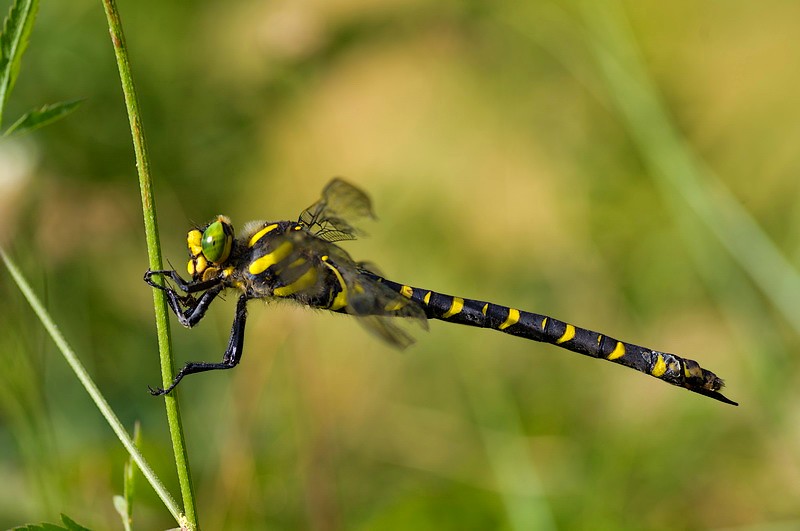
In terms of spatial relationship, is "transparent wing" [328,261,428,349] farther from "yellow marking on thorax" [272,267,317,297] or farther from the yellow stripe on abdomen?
the yellow stripe on abdomen

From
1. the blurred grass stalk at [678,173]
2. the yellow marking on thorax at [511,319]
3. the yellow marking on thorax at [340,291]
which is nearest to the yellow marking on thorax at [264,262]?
the yellow marking on thorax at [340,291]

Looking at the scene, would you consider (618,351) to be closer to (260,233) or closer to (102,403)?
(260,233)

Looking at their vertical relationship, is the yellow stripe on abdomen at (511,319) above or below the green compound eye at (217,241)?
above

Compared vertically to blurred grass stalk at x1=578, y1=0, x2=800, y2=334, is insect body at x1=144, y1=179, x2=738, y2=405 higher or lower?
lower

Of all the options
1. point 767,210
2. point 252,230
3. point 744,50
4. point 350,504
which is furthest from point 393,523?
point 744,50

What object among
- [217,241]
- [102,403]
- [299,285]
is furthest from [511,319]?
[102,403]

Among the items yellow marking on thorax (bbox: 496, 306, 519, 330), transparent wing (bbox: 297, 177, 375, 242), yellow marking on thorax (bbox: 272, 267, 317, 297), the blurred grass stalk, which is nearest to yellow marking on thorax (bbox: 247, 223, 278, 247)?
yellow marking on thorax (bbox: 272, 267, 317, 297)

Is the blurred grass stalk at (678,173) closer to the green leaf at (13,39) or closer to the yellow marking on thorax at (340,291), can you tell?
the yellow marking on thorax at (340,291)
